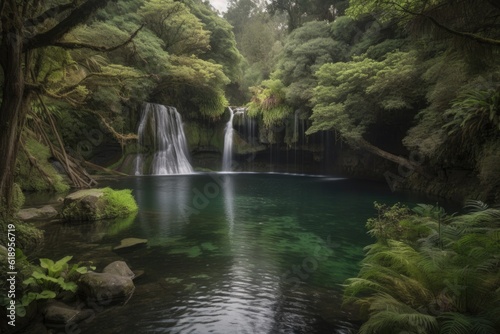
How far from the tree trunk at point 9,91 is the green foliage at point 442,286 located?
6690mm

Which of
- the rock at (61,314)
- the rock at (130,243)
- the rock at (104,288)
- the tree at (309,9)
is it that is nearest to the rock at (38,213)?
the rock at (130,243)

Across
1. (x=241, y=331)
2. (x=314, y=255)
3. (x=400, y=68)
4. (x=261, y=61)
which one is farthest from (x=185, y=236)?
(x=261, y=61)

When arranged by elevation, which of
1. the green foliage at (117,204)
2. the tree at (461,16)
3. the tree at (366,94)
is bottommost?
the green foliage at (117,204)

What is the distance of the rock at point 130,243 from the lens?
784 cm

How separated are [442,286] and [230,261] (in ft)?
14.1

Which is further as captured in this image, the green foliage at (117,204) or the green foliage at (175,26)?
the green foliage at (175,26)

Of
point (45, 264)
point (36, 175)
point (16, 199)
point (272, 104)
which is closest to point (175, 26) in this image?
point (272, 104)

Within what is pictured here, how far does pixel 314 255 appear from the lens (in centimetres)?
776

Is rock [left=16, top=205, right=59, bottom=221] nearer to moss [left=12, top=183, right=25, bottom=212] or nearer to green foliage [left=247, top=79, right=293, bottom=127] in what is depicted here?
moss [left=12, top=183, right=25, bottom=212]

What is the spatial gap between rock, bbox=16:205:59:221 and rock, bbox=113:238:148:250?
12.9 feet

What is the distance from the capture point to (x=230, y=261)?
23.8 ft

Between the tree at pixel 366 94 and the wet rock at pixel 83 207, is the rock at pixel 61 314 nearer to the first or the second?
the wet rock at pixel 83 207

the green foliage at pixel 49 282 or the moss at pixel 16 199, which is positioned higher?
the moss at pixel 16 199

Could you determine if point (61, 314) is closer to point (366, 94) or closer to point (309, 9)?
point (366, 94)
